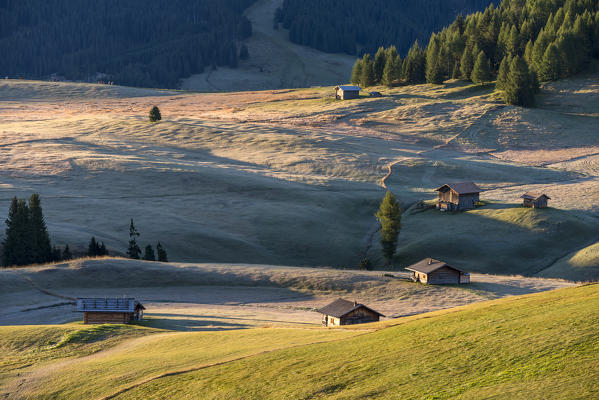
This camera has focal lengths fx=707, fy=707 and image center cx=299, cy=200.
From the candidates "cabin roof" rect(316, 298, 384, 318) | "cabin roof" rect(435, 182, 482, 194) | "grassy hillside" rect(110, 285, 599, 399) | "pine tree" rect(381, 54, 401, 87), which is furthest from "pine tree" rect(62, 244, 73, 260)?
"pine tree" rect(381, 54, 401, 87)

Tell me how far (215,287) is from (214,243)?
14.7 m

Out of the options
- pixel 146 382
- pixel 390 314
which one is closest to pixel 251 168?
pixel 390 314

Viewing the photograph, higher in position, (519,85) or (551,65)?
(551,65)

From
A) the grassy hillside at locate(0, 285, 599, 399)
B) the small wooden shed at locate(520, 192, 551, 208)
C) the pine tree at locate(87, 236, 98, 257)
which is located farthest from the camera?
the small wooden shed at locate(520, 192, 551, 208)

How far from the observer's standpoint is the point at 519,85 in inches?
5226

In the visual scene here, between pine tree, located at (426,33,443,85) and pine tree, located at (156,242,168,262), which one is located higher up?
pine tree, located at (426,33,443,85)

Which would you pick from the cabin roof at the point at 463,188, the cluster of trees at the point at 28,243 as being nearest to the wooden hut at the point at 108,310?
the cluster of trees at the point at 28,243

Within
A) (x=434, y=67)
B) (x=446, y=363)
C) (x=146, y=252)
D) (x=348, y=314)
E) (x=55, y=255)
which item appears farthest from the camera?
(x=434, y=67)

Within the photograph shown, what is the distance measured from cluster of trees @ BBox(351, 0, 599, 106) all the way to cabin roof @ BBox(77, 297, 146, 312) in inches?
4192

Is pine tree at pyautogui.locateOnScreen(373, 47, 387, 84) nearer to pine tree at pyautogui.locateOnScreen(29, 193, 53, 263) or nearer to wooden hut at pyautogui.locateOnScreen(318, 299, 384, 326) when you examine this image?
pine tree at pyautogui.locateOnScreen(29, 193, 53, 263)

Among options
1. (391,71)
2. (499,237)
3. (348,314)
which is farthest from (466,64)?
(348,314)

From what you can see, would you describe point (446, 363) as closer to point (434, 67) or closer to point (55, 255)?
point (55, 255)

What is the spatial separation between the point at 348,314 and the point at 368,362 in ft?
65.5

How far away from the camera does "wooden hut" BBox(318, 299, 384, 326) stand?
43.3 metres
